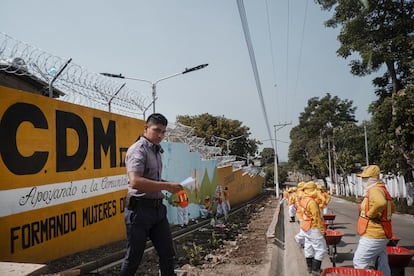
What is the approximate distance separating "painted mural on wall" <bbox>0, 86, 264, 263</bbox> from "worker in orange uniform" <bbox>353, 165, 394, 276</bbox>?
232cm

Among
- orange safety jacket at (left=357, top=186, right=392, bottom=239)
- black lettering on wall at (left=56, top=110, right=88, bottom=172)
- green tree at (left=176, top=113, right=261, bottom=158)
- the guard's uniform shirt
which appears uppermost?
green tree at (left=176, top=113, right=261, bottom=158)

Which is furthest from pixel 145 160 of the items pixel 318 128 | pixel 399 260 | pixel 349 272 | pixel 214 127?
pixel 318 128

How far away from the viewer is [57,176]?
6.54 metres

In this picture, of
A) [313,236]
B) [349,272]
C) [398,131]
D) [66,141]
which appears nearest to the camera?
[349,272]

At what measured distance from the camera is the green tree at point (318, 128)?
53250 millimetres

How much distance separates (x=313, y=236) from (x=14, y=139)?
5.10 m

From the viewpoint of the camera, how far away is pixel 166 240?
3.37 metres

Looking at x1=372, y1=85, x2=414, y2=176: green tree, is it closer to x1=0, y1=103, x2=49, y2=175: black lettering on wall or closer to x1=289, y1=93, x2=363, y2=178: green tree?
x1=0, y1=103, x2=49, y2=175: black lettering on wall

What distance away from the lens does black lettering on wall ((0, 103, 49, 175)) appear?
545 cm

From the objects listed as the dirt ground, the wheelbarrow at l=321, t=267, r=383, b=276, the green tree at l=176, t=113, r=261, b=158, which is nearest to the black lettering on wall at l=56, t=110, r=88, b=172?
the dirt ground

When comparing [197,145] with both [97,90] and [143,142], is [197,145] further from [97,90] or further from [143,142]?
[143,142]

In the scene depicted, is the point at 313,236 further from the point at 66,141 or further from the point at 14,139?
the point at 14,139

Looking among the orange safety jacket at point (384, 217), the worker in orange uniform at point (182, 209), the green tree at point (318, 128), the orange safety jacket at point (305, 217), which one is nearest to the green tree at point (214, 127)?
the green tree at point (318, 128)

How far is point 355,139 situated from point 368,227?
158 feet
